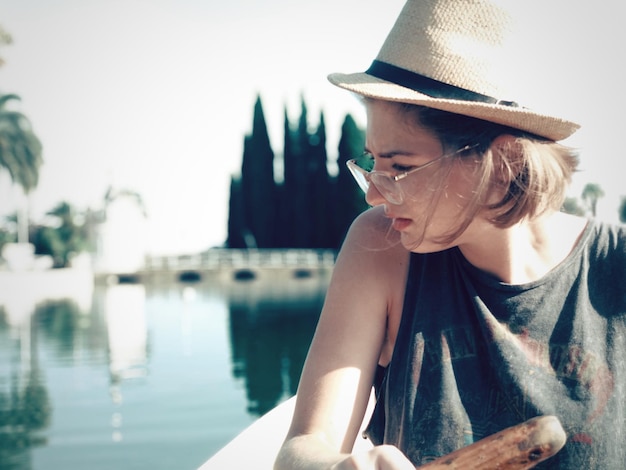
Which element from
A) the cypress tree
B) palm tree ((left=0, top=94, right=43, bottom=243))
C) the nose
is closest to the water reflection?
the nose

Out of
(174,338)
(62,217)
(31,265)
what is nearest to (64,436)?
(174,338)

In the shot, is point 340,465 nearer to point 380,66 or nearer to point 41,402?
point 380,66

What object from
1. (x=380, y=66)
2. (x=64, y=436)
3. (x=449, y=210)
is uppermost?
(x=380, y=66)

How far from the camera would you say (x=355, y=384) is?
→ 92cm

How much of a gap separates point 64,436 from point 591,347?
16.4 ft

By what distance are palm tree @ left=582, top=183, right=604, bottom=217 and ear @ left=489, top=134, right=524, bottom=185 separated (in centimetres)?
27

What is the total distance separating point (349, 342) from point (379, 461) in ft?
0.78

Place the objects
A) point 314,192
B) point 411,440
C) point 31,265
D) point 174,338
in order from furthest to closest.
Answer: point 314,192
point 31,265
point 174,338
point 411,440

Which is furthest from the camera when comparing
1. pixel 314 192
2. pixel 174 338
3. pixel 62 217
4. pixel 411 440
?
pixel 62 217

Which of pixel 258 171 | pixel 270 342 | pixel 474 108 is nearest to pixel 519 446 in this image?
pixel 474 108

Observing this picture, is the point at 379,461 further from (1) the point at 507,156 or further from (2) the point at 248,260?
(2) the point at 248,260

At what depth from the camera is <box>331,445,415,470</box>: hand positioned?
2.25 ft

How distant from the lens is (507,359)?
0.90 m

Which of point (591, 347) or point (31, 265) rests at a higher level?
point (591, 347)
